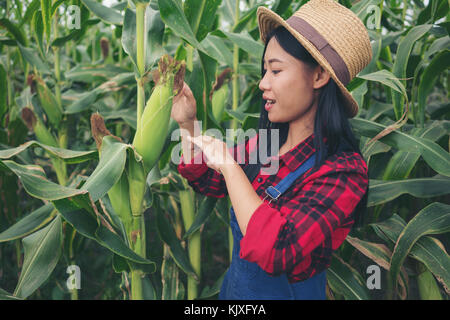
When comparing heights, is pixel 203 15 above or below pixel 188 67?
above

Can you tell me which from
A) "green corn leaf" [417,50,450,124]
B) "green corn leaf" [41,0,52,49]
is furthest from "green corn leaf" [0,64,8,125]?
"green corn leaf" [417,50,450,124]

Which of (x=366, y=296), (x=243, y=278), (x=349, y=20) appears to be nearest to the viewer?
(x=349, y=20)

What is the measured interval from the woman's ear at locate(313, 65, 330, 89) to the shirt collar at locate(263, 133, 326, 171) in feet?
0.37

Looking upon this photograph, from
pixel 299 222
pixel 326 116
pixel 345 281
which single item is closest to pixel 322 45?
pixel 326 116

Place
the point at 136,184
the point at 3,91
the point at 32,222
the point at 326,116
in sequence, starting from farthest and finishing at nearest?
the point at 3,91, the point at 32,222, the point at 136,184, the point at 326,116

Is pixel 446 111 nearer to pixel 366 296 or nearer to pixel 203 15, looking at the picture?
pixel 366 296

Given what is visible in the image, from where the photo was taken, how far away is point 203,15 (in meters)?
1.03

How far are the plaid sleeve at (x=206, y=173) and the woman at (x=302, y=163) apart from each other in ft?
0.39

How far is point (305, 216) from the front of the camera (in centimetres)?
73

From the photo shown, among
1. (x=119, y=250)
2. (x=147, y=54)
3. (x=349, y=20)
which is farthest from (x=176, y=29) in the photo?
(x=119, y=250)

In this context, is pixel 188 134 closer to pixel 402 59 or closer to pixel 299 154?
pixel 299 154

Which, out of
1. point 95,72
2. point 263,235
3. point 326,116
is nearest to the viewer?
point 263,235

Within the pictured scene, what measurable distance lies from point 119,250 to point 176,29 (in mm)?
519

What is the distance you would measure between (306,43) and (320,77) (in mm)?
97
